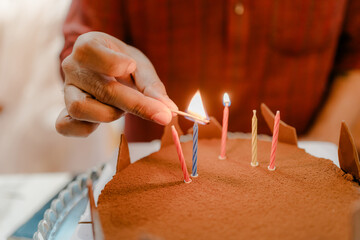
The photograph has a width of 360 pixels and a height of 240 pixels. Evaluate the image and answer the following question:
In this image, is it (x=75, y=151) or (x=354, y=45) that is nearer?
(x=354, y=45)

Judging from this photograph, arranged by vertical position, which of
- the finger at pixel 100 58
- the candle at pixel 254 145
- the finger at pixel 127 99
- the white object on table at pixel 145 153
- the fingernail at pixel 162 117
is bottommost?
the white object on table at pixel 145 153

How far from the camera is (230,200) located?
0.93 metres

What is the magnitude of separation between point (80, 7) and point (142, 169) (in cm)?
127

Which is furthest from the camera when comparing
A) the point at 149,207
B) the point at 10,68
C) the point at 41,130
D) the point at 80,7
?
the point at 41,130

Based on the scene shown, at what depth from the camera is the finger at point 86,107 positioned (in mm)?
1064

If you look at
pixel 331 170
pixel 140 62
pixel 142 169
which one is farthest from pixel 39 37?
pixel 331 170

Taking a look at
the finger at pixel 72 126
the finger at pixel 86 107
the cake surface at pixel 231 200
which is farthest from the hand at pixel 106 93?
the cake surface at pixel 231 200

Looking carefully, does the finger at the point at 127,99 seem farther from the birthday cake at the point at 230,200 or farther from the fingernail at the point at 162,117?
the birthday cake at the point at 230,200

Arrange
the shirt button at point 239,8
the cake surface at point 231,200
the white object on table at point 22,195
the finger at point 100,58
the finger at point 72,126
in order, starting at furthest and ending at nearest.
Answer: the shirt button at point 239,8 < the white object on table at point 22,195 < the finger at point 72,126 < the finger at point 100,58 < the cake surface at point 231,200

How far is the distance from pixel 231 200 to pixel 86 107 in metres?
0.64

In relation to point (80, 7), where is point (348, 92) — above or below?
below

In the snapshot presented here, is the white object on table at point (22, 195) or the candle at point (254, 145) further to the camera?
the white object on table at point (22, 195)

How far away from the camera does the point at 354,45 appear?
84.0 inches

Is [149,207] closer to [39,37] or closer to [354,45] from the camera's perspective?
[354,45]
